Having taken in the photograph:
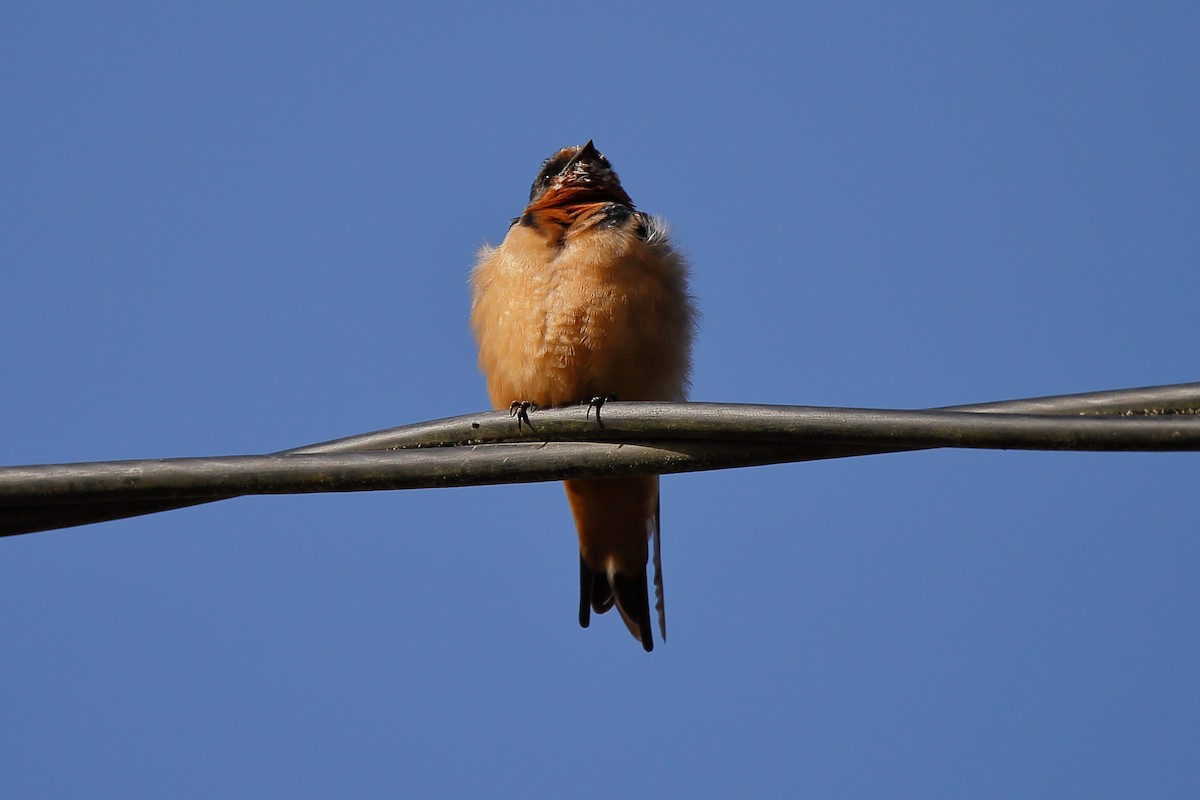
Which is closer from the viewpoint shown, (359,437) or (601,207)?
(359,437)

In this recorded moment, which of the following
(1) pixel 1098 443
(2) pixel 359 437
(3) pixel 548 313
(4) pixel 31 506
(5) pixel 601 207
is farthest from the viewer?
(5) pixel 601 207

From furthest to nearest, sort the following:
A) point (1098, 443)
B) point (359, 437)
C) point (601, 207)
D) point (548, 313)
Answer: point (601, 207), point (548, 313), point (359, 437), point (1098, 443)

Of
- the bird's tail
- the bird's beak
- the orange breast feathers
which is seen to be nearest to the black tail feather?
the bird's tail

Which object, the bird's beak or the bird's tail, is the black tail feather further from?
the bird's beak

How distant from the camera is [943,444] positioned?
10.3 feet

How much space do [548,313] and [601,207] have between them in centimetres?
82

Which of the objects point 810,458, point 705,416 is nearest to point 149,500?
point 705,416

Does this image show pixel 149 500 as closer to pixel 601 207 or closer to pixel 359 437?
pixel 359 437

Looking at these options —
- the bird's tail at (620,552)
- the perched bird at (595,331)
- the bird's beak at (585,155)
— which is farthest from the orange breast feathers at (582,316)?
the bird's beak at (585,155)

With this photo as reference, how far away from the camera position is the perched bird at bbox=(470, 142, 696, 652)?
5980 millimetres

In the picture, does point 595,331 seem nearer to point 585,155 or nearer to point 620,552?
point 620,552

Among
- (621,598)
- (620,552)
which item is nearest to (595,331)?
(620,552)

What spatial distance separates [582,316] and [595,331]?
0.10 meters

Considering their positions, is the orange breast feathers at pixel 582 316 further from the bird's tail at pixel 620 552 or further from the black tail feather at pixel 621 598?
the black tail feather at pixel 621 598
